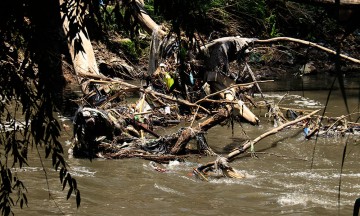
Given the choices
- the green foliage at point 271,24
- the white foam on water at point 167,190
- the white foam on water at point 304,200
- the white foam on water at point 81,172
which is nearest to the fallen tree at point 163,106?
the white foam on water at point 81,172

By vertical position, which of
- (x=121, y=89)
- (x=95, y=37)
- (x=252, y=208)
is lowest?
(x=252, y=208)

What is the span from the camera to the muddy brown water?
588 centimetres

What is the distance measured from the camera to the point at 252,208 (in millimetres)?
5934

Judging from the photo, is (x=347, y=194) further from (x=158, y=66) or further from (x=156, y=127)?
(x=158, y=66)

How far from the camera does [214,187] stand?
21.8 ft

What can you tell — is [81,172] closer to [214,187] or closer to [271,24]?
[214,187]

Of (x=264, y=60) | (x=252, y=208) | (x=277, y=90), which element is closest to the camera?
(x=252, y=208)

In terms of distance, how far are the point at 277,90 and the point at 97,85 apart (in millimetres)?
5812

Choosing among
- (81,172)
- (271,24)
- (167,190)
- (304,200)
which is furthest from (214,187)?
(271,24)

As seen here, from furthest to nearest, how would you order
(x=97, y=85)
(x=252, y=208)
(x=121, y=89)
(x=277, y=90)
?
(x=277, y=90), (x=97, y=85), (x=121, y=89), (x=252, y=208)

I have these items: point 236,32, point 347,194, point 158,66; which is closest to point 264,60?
point 236,32

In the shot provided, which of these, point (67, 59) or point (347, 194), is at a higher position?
point (67, 59)

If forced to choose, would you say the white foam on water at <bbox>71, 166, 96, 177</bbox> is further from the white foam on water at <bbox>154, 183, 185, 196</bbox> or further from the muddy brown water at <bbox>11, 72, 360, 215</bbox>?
the white foam on water at <bbox>154, 183, 185, 196</bbox>

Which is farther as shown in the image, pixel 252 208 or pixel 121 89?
pixel 121 89
